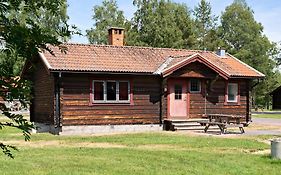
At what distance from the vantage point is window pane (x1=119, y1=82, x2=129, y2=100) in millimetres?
22141

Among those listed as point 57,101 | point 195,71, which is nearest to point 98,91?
point 57,101

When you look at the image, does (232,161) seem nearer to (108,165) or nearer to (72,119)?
(108,165)

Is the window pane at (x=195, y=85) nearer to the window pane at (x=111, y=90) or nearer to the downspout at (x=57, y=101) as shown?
the window pane at (x=111, y=90)

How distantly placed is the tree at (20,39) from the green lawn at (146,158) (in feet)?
23.4

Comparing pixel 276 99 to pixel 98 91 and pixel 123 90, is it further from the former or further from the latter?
pixel 98 91

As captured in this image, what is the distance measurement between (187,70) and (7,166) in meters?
14.2

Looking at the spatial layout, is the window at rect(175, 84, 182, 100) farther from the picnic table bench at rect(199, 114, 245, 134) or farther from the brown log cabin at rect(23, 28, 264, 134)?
the picnic table bench at rect(199, 114, 245, 134)

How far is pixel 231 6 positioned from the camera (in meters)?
79.9

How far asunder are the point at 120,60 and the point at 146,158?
11308mm

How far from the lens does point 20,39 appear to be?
9.60 ft

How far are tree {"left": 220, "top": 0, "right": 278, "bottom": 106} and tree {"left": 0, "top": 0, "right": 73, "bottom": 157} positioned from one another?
2807 inches

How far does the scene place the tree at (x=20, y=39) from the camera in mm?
2912

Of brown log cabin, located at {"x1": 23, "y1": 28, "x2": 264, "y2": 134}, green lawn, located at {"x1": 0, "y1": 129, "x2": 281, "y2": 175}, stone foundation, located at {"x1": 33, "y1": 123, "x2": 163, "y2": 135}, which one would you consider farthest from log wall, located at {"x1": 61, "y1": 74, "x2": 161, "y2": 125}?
green lawn, located at {"x1": 0, "y1": 129, "x2": 281, "y2": 175}

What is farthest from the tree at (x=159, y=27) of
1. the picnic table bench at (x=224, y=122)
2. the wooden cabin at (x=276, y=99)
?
the picnic table bench at (x=224, y=122)
